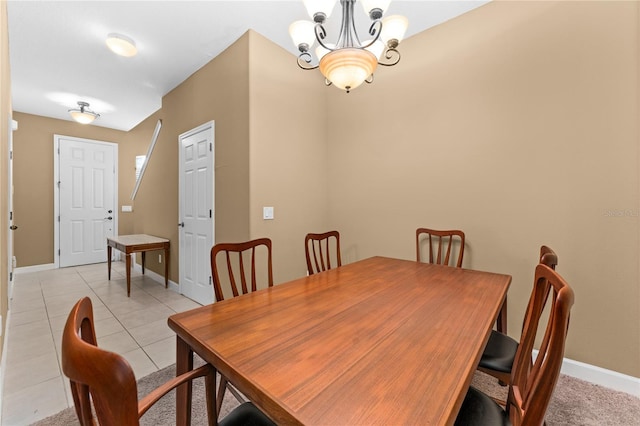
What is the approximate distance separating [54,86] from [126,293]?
2.99m

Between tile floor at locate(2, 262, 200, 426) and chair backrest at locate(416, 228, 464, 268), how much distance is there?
2.27 metres

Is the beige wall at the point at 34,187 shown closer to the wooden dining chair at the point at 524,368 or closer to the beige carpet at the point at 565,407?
the beige carpet at the point at 565,407

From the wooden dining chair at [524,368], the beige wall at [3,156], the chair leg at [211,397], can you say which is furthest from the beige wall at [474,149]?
the chair leg at [211,397]

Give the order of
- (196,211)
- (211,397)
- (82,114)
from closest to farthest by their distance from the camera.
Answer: (211,397) < (196,211) < (82,114)

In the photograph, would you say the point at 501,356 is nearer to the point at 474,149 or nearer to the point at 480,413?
the point at 480,413

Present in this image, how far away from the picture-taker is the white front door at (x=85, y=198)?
485 centimetres

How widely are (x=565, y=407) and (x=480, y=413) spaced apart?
45.0 inches

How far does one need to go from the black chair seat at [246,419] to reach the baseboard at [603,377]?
1935mm

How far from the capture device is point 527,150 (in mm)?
1971

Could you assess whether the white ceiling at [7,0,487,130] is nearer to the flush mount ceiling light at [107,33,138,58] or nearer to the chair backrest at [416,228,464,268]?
the flush mount ceiling light at [107,33,138,58]

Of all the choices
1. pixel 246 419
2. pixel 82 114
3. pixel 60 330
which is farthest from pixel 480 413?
pixel 82 114

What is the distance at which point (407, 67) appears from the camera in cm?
255

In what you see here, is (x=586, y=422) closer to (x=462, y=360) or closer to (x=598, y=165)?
(x=462, y=360)

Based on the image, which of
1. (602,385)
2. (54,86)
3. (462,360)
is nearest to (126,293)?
(54,86)
